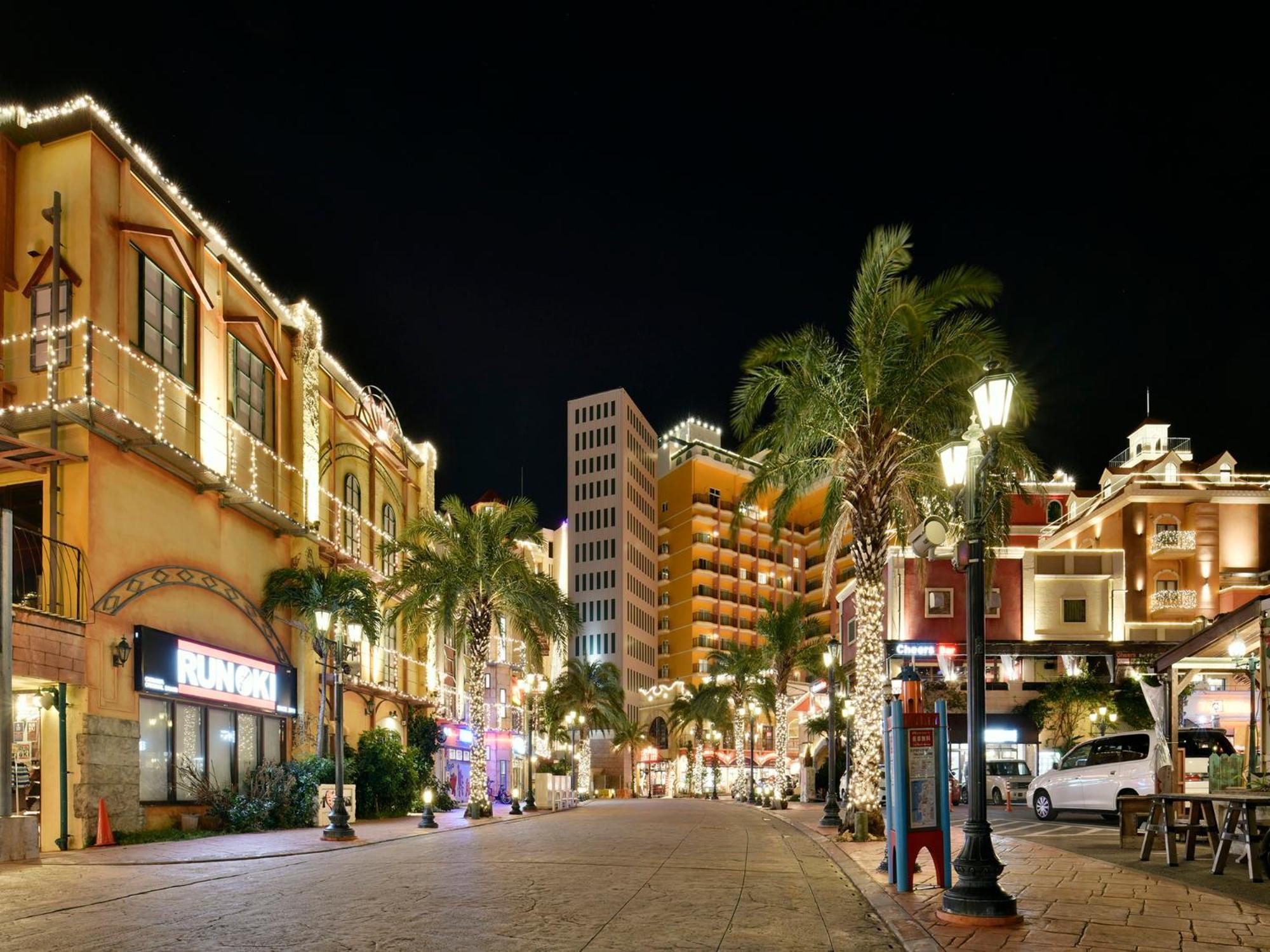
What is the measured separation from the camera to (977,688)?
11180mm

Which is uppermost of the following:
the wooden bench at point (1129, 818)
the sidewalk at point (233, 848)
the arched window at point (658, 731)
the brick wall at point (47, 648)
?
the brick wall at point (47, 648)

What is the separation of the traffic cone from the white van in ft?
62.0

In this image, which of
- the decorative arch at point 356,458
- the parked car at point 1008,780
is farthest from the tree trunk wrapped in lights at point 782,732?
the decorative arch at point 356,458

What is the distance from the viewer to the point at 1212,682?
1097 inches

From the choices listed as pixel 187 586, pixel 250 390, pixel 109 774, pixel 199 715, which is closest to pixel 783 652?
pixel 250 390

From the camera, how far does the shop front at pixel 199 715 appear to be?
23.0m

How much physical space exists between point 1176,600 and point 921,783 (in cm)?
4359

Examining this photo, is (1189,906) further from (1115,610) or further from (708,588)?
(708,588)

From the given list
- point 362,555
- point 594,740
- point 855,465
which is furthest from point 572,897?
point 594,740

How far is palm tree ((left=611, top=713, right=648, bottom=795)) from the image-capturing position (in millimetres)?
76375

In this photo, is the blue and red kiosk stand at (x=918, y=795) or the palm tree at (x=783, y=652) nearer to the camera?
the blue and red kiosk stand at (x=918, y=795)

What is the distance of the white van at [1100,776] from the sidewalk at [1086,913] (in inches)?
352

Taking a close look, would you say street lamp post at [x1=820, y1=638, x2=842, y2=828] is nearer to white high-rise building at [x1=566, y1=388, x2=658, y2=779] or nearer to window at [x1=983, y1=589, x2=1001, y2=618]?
window at [x1=983, y1=589, x2=1001, y2=618]

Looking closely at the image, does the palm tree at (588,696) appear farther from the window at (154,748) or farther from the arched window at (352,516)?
the window at (154,748)
